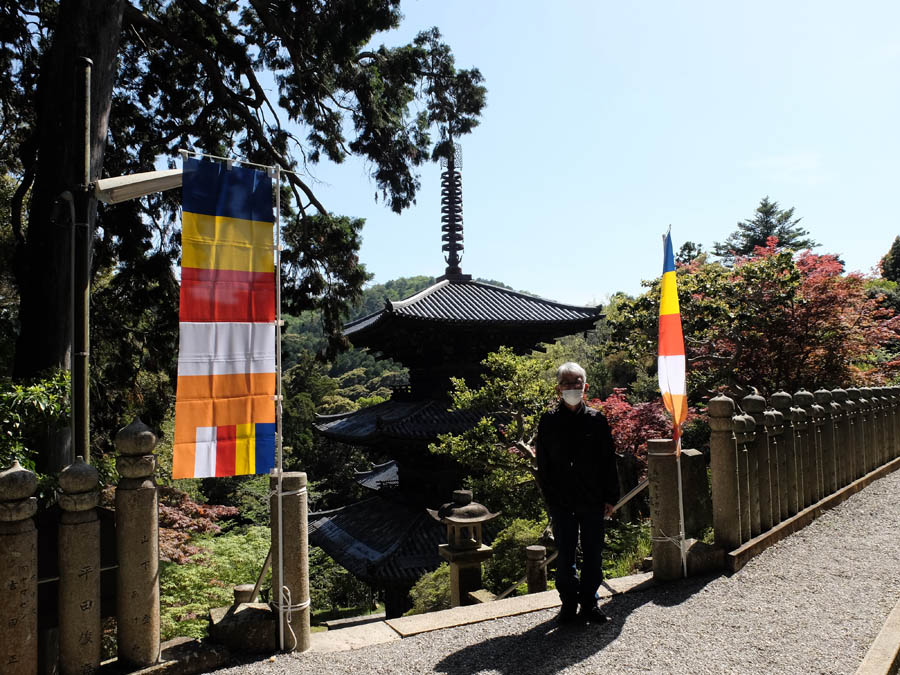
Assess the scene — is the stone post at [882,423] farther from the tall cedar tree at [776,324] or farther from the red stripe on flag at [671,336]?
the red stripe on flag at [671,336]

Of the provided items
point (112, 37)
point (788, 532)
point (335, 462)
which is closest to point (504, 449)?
point (788, 532)

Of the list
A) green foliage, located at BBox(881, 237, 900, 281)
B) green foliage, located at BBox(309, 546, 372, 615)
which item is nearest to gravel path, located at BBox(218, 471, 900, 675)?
green foliage, located at BBox(309, 546, 372, 615)

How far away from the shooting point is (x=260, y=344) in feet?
11.0

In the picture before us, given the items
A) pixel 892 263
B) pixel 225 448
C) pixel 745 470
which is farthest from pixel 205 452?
pixel 892 263

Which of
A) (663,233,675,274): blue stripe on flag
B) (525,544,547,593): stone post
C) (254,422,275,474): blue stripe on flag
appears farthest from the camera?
(525,544,547,593): stone post

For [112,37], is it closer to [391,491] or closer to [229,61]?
[229,61]

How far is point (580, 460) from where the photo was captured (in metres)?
3.33

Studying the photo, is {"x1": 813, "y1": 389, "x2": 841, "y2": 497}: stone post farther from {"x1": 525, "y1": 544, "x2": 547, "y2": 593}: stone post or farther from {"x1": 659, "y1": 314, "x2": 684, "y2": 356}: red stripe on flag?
{"x1": 525, "y1": 544, "x2": 547, "y2": 593}: stone post

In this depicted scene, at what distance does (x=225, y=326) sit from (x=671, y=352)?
318 cm

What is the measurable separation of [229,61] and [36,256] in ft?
16.2

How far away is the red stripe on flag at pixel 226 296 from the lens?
3.17 metres

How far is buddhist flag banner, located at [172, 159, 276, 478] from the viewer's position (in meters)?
3.17

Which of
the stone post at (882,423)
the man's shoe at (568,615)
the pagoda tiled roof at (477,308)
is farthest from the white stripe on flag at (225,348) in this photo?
the stone post at (882,423)

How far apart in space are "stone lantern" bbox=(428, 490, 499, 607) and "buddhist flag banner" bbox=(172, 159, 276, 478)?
340 cm
